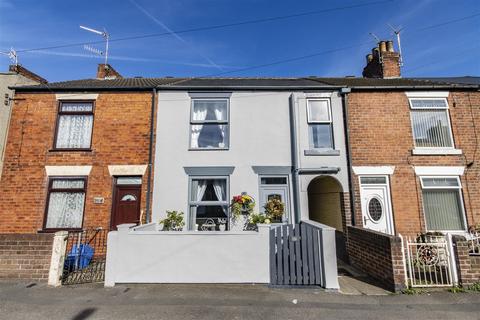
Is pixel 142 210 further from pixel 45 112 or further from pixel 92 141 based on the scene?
pixel 45 112

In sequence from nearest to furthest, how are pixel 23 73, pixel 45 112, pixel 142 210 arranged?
pixel 142 210 → pixel 45 112 → pixel 23 73

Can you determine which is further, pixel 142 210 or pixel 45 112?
pixel 45 112

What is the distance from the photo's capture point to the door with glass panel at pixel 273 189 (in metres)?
8.59

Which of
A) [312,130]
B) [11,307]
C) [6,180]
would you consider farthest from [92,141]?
[312,130]

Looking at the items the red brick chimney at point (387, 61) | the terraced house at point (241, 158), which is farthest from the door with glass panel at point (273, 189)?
the red brick chimney at point (387, 61)

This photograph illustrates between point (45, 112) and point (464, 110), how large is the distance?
1452 centimetres

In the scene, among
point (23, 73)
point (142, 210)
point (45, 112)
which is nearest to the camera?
point (142, 210)

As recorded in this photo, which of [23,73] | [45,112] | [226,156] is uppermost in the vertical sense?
[23,73]

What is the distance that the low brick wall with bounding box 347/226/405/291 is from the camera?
5.45 meters

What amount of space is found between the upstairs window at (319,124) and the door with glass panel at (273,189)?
1609 millimetres

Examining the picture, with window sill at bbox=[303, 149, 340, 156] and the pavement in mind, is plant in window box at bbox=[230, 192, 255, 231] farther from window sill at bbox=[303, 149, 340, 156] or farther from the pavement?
the pavement

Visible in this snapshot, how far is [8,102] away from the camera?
9.16m

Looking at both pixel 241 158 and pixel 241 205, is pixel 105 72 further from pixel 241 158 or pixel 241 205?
pixel 241 205

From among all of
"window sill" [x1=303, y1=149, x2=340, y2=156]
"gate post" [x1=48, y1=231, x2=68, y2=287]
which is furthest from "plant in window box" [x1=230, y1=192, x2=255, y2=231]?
"gate post" [x1=48, y1=231, x2=68, y2=287]
